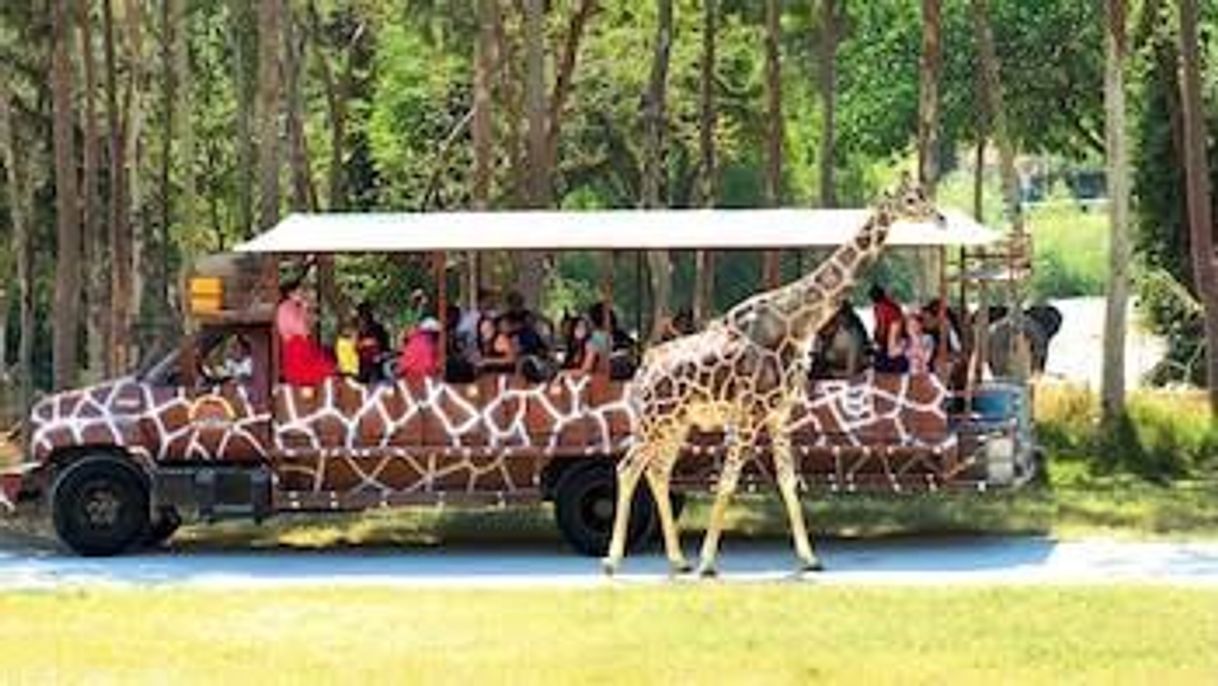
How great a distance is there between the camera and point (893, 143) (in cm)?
4453

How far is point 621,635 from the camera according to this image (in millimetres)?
13789

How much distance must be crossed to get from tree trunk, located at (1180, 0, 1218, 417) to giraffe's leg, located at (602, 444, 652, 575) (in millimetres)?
8667

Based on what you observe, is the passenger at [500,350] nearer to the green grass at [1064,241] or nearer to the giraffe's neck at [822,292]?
the giraffe's neck at [822,292]

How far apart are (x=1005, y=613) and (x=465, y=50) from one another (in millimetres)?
24359

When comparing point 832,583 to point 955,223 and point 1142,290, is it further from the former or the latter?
point 1142,290

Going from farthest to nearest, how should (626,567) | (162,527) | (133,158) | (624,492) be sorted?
(133,158)
(162,527)
(626,567)
(624,492)

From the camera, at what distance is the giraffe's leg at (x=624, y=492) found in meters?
17.6

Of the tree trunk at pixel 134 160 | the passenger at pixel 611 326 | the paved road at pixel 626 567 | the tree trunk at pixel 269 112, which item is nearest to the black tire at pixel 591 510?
the paved road at pixel 626 567

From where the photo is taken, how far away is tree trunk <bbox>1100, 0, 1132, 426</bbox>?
24469 mm

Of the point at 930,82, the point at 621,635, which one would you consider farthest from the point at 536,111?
the point at 621,635

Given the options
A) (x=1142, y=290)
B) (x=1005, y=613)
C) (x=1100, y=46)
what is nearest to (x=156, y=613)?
(x=1005, y=613)

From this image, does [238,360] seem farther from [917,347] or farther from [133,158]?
[133,158]

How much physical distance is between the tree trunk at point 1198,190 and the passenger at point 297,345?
946cm

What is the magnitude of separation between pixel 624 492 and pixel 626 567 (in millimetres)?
768
